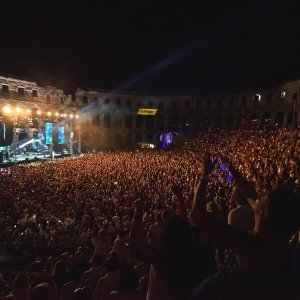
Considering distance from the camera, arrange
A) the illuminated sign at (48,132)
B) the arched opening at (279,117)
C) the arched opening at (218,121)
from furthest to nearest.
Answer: the arched opening at (218,121) < the illuminated sign at (48,132) < the arched opening at (279,117)

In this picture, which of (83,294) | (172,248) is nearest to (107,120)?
(83,294)

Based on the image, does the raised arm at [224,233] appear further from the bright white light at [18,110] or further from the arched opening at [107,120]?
the arched opening at [107,120]

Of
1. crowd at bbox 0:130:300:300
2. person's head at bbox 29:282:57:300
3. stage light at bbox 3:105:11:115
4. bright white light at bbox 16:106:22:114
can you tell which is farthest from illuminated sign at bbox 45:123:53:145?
person's head at bbox 29:282:57:300

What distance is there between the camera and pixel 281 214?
206 cm

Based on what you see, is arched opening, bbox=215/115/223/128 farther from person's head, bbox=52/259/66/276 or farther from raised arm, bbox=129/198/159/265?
raised arm, bbox=129/198/159/265

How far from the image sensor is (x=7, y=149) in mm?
38500

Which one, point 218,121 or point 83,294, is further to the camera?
point 218,121

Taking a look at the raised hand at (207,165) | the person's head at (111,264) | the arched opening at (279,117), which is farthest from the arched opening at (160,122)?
the raised hand at (207,165)

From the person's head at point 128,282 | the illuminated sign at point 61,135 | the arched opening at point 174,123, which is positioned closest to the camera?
the person's head at point 128,282

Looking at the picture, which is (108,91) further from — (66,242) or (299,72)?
(66,242)

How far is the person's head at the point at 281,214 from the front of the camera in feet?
6.76

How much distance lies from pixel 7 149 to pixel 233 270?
4111 centimetres

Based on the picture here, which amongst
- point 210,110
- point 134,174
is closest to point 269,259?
point 134,174

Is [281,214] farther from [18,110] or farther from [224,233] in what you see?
[18,110]
